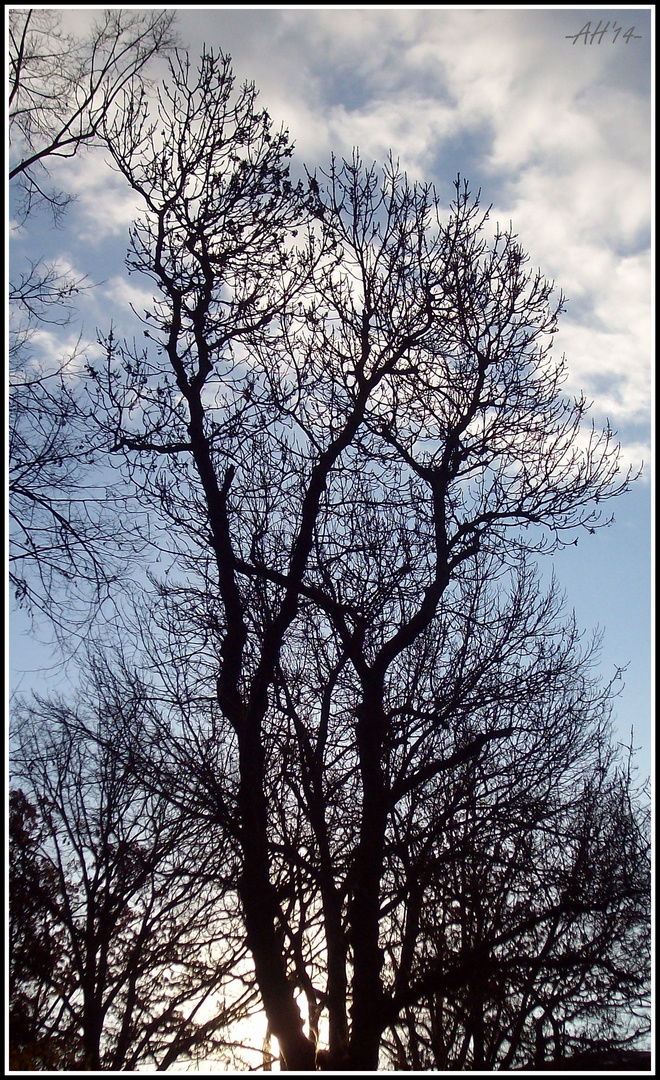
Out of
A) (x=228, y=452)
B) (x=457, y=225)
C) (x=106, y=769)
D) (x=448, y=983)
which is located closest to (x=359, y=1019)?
(x=448, y=983)

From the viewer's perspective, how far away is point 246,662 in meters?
6.21

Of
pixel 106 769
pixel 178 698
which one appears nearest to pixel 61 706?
pixel 106 769

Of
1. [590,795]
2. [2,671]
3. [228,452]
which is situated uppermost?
[228,452]

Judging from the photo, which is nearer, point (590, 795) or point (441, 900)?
point (441, 900)

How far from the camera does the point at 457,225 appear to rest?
6832mm

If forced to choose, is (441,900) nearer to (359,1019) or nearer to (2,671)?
(359,1019)

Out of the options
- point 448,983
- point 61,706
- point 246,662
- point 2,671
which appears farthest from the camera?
point 61,706

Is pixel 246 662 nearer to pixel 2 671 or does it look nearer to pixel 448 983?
pixel 2 671

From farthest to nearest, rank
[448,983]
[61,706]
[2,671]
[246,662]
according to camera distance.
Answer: [61,706] < [246,662] < [448,983] < [2,671]

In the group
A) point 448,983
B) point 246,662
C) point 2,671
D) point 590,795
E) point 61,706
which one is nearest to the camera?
point 2,671

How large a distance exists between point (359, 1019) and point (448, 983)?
771 mm

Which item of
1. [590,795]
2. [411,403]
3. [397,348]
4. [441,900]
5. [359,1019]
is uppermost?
[397,348]

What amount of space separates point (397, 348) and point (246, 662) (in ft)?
10.7

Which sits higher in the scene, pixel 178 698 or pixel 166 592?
pixel 166 592
